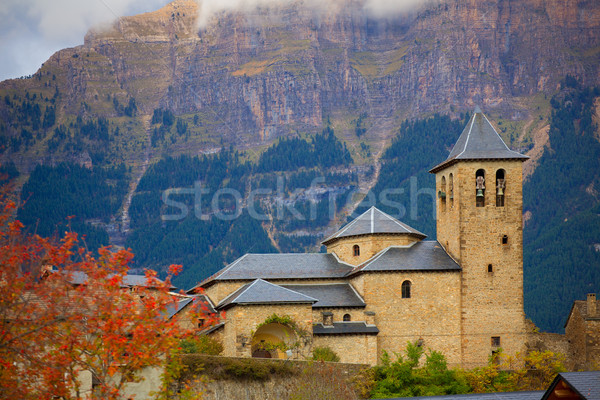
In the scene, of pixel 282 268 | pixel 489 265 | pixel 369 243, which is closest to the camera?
pixel 489 265

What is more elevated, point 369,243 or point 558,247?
point 558,247

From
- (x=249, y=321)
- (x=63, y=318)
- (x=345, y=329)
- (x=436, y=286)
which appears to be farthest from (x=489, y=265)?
(x=63, y=318)

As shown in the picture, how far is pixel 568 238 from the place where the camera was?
532ft

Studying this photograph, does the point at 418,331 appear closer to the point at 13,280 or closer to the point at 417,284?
the point at 417,284

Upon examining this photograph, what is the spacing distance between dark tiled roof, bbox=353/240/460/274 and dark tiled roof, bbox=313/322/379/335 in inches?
141

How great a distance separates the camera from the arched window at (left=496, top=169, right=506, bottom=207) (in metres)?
63.4

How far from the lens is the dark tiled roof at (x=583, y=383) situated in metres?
28.8

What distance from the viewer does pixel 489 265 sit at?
206 feet

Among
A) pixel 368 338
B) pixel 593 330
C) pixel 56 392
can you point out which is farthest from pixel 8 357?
pixel 593 330

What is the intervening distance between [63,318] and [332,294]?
38594 mm

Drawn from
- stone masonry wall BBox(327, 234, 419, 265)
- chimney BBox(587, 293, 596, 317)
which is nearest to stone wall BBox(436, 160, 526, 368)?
stone masonry wall BBox(327, 234, 419, 265)

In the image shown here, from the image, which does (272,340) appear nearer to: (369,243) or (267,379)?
(267,379)

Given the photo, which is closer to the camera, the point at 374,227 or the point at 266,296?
the point at 266,296

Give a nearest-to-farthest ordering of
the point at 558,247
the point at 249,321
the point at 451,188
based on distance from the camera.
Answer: the point at 249,321
the point at 451,188
the point at 558,247
